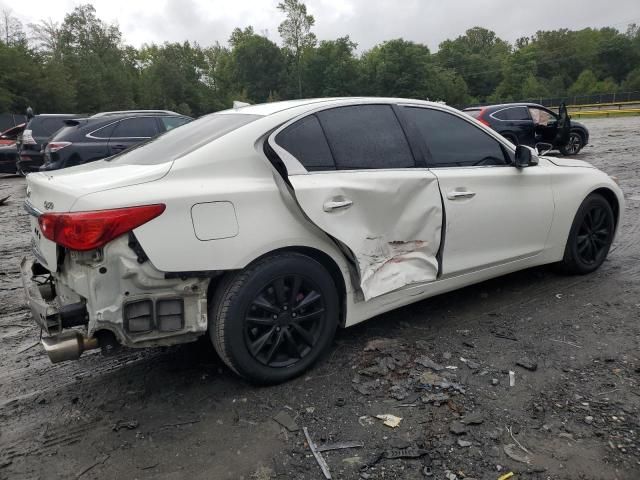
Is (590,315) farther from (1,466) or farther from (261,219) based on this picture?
(1,466)

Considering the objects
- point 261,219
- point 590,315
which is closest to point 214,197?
point 261,219

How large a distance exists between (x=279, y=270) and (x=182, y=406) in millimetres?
933

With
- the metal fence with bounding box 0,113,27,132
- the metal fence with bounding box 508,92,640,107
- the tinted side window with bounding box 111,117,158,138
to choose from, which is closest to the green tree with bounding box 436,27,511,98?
the metal fence with bounding box 508,92,640,107

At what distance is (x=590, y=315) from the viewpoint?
3.84m

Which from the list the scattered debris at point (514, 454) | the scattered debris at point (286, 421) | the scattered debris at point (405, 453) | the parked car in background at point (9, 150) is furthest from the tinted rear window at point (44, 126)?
the scattered debris at point (514, 454)

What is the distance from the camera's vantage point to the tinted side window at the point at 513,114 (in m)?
13.0

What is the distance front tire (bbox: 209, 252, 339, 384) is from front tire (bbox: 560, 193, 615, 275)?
8.30ft

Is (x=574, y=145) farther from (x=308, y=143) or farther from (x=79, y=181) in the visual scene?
(x=79, y=181)

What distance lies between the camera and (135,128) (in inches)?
401

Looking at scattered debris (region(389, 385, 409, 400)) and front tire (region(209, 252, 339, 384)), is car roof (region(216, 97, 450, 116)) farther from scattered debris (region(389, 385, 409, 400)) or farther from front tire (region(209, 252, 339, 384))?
scattered debris (region(389, 385, 409, 400))

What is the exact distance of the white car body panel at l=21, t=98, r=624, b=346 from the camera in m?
2.56

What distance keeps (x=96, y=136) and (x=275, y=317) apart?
328 inches

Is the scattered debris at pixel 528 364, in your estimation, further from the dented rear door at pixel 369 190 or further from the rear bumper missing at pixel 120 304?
the rear bumper missing at pixel 120 304

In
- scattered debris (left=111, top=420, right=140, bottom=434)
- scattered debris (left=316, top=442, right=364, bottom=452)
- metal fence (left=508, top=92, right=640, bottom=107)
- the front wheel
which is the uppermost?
metal fence (left=508, top=92, right=640, bottom=107)
